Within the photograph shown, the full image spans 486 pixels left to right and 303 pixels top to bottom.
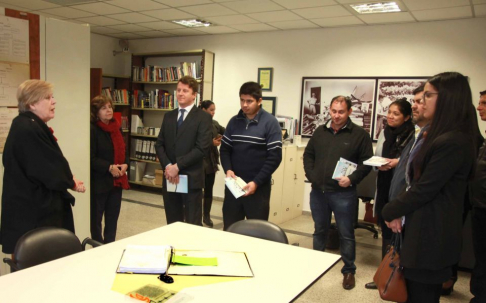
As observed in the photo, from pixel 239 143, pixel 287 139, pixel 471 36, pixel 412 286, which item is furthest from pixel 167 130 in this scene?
pixel 471 36

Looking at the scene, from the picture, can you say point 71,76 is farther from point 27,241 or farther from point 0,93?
point 27,241

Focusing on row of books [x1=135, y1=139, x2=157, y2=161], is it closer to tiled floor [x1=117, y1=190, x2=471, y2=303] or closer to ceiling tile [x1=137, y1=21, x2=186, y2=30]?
tiled floor [x1=117, y1=190, x2=471, y2=303]

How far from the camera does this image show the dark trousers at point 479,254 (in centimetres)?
251

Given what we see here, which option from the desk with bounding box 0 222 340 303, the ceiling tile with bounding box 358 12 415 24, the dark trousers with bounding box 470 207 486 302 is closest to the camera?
the desk with bounding box 0 222 340 303

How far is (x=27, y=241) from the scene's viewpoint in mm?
1875

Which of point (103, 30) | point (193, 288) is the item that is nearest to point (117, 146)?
point (193, 288)

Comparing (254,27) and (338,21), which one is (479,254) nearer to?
(338,21)

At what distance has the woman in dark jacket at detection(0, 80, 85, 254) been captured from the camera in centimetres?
231

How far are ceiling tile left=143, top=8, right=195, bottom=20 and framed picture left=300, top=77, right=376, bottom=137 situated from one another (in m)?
1.96

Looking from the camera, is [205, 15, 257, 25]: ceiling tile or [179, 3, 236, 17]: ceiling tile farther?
[205, 15, 257, 25]: ceiling tile

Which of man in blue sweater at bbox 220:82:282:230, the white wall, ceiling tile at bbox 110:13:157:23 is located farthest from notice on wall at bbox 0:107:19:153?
the white wall

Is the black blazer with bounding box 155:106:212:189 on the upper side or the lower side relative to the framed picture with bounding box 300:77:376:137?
lower

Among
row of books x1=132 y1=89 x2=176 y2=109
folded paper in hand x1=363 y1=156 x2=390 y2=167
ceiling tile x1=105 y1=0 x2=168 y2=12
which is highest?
ceiling tile x1=105 y1=0 x2=168 y2=12

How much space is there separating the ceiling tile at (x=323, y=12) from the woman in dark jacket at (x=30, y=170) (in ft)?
10.5
